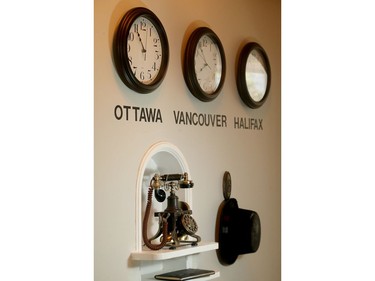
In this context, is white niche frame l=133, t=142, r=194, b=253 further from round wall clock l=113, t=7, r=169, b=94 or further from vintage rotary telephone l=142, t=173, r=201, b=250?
round wall clock l=113, t=7, r=169, b=94

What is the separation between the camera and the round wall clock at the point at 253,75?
4.72 meters

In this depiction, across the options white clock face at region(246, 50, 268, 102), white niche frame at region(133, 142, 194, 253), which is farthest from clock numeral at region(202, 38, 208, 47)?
white niche frame at region(133, 142, 194, 253)

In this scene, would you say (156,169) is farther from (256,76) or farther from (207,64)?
(256,76)

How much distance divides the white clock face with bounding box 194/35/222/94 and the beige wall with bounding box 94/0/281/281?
0.43 feet

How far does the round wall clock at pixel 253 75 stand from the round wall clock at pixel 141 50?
117cm

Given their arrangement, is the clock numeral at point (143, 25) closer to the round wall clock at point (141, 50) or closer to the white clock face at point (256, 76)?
the round wall clock at point (141, 50)

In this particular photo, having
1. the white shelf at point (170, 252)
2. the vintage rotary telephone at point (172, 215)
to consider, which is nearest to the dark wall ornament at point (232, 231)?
the white shelf at point (170, 252)

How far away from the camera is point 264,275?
5.13m

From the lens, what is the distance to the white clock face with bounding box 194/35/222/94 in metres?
4.14

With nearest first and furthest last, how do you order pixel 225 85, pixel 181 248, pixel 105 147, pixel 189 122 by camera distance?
pixel 105 147, pixel 181 248, pixel 189 122, pixel 225 85

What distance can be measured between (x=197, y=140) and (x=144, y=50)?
878 millimetres
